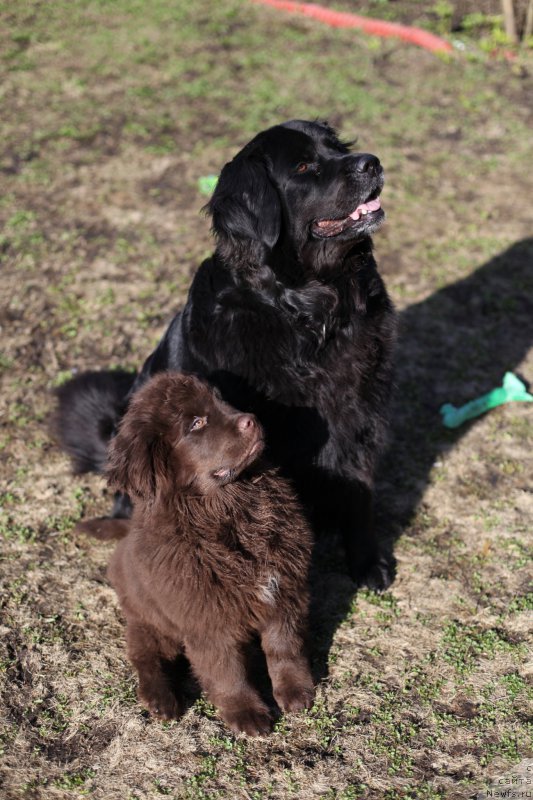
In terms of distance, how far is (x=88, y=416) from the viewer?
411cm

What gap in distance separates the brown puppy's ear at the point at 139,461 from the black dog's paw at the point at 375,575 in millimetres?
1207

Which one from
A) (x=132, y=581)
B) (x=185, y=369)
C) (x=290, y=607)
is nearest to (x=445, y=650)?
(x=290, y=607)

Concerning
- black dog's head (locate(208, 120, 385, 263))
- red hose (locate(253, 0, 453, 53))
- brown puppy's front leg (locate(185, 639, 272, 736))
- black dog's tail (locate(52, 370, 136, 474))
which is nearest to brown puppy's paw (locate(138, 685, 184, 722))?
brown puppy's front leg (locate(185, 639, 272, 736))

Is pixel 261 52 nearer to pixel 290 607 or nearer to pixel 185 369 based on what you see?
pixel 185 369

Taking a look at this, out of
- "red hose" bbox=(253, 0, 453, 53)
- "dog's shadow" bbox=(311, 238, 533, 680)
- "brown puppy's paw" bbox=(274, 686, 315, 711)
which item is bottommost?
"dog's shadow" bbox=(311, 238, 533, 680)

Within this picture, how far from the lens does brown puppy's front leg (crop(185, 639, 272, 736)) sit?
2.91m

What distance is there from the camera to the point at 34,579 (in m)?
3.74

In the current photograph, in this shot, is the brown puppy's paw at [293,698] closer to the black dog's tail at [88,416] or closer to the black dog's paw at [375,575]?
the black dog's paw at [375,575]

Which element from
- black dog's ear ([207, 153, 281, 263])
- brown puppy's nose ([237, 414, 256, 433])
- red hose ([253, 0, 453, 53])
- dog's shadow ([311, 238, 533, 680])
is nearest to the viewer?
brown puppy's nose ([237, 414, 256, 433])

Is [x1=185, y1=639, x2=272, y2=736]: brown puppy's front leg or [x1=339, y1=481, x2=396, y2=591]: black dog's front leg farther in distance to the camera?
[x1=339, y1=481, x2=396, y2=591]: black dog's front leg

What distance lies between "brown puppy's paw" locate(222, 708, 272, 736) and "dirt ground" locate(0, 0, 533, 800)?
0.06 m

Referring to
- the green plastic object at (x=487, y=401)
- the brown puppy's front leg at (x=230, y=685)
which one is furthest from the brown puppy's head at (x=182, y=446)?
the green plastic object at (x=487, y=401)

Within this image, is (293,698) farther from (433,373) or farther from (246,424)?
(433,373)

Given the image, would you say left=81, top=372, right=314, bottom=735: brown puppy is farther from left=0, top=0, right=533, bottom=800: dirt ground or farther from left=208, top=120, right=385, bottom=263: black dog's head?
left=208, top=120, right=385, bottom=263: black dog's head
